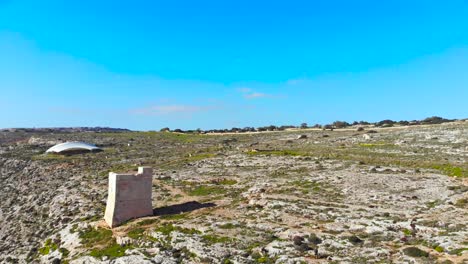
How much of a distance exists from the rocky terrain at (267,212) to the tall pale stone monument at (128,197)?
1415 mm

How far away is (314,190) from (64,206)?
32996 mm

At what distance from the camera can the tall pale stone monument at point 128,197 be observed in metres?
39.2

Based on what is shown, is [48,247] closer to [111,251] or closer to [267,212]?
[111,251]

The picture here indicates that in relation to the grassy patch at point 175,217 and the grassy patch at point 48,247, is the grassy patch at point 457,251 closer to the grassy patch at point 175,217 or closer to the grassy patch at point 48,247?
the grassy patch at point 175,217

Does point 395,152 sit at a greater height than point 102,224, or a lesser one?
greater

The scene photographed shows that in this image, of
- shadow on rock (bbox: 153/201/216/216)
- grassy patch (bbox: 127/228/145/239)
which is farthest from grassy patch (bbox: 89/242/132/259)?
shadow on rock (bbox: 153/201/216/216)

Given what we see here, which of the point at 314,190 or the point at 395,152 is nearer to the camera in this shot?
the point at 314,190

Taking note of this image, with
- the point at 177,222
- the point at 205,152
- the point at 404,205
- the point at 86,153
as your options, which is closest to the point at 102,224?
the point at 177,222

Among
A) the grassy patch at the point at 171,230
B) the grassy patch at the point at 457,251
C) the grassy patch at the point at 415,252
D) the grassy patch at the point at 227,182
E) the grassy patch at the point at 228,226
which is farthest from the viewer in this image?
the grassy patch at the point at 227,182

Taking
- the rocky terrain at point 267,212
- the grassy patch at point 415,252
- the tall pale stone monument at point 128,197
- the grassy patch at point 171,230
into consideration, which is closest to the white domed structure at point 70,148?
the rocky terrain at point 267,212

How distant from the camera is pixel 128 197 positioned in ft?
131

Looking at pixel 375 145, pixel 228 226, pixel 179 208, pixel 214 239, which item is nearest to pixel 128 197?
pixel 179 208

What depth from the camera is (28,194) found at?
65.9 metres

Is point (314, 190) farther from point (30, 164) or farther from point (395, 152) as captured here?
point (30, 164)
